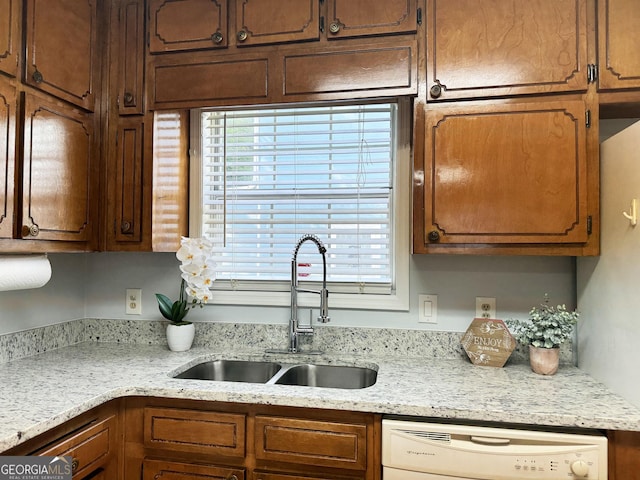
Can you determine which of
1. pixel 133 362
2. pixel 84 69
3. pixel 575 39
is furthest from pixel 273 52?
pixel 133 362

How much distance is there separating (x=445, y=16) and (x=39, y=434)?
6.10 ft

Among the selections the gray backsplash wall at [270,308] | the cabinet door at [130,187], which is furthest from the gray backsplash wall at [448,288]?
the cabinet door at [130,187]

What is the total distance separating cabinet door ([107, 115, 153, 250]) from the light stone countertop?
1.70 ft

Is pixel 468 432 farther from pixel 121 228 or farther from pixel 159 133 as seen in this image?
pixel 159 133

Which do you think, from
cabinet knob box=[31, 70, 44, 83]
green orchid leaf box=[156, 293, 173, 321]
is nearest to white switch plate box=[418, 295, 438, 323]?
green orchid leaf box=[156, 293, 173, 321]

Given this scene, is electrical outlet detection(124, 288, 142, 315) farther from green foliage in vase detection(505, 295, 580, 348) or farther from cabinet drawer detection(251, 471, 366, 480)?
green foliage in vase detection(505, 295, 580, 348)

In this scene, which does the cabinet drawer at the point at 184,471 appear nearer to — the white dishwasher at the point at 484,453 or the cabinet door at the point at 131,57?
the white dishwasher at the point at 484,453

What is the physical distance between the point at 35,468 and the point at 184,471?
0.46m

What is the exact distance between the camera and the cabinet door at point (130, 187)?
1.85m

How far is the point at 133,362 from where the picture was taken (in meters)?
1.77

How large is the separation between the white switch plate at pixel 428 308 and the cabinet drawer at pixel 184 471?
0.95m

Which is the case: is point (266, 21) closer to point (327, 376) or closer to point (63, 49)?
point (63, 49)

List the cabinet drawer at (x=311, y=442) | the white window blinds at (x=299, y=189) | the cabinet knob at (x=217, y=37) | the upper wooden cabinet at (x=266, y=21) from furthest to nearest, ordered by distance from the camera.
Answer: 1. the white window blinds at (x=299, y=189)
2. the cabinet knob at (x=217, y=37)
3. the upper wooden cabinet at (x=266, y=21)
4. the cabinet drawer at (x=311, y=442)

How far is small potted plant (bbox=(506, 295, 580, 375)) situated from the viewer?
5.20ft
